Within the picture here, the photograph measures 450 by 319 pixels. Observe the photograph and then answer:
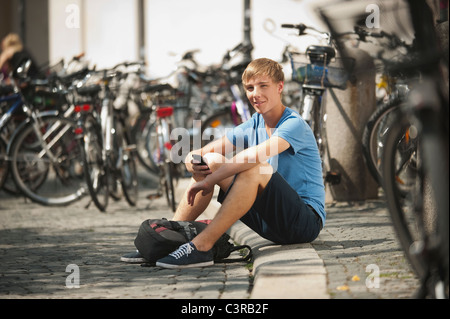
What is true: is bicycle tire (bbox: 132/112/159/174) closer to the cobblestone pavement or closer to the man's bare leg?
the cobblestone pavement

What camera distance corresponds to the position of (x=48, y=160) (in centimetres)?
916

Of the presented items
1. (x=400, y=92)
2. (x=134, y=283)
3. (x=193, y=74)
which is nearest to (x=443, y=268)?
(x=134, y=283)

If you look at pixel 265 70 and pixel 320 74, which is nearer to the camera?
pixel 265 70

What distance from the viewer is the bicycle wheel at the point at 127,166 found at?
29.3 feet

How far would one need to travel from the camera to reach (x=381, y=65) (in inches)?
150

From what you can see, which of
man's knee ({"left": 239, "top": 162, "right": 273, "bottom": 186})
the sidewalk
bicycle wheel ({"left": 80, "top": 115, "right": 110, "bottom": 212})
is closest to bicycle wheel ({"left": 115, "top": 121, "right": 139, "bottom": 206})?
bicycle wheel ({"left": 80, "top": 115, "right": 110, "bottom": 212})

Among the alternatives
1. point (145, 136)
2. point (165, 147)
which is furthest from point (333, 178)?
point (145, 136)

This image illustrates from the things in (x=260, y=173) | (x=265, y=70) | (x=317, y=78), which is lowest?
(x=260, y=173)

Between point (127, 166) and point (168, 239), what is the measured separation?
4113 mm

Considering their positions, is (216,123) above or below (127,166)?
above

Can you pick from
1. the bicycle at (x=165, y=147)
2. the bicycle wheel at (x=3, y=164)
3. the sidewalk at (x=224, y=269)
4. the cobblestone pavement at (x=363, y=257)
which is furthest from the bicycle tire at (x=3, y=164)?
the cobblestone pavement at (x=363, y=257)

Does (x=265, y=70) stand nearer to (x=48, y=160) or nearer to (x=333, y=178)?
(x=333, y=178)

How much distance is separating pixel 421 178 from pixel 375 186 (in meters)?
3.97

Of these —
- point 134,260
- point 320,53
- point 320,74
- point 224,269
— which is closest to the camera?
point 224,269
